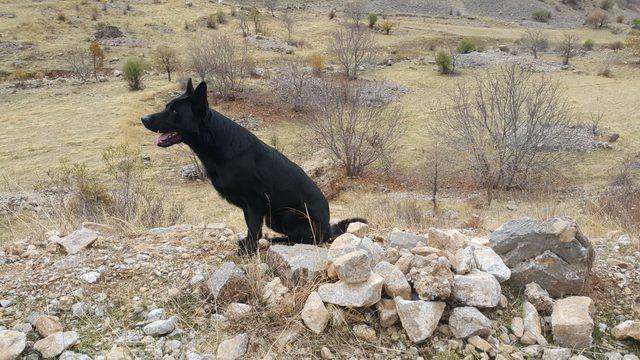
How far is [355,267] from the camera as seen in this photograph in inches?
120

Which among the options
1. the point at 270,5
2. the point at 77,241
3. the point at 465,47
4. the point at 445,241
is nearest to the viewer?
the point at 445,241

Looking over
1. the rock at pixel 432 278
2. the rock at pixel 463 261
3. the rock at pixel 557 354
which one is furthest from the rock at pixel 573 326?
the rock at pixel 432 278

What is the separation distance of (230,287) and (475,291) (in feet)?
5.49

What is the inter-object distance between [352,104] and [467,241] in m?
14.6

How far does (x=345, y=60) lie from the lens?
29484 mm

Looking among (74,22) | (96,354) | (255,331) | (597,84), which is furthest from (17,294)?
(74,22)

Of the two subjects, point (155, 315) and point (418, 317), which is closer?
point (418, 317)

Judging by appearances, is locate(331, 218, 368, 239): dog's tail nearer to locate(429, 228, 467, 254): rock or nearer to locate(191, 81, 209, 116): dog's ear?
locate(429, 228, 467, 254): rock

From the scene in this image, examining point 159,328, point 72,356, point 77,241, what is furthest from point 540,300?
point 77,241

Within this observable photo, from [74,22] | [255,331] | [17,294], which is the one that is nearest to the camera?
[255,331]

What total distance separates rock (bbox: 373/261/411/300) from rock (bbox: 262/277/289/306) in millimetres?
650

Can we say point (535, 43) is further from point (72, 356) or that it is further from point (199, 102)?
point (72, 356)

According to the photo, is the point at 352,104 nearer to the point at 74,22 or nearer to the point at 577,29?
the point at 74,22

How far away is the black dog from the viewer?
3828mm
